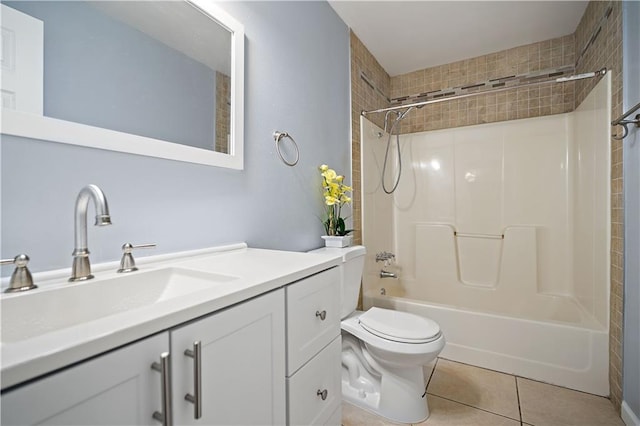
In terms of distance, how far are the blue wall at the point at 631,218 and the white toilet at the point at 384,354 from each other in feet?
2.88

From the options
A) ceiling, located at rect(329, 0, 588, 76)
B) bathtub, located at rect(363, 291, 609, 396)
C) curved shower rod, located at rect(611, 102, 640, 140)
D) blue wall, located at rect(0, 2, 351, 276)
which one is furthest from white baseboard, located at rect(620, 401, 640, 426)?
ceiling, located at rect(329, 0, 588, 76)

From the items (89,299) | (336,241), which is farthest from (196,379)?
(336,241)

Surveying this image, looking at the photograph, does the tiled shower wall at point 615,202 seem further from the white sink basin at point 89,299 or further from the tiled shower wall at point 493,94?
the white sink basin at point 89,299

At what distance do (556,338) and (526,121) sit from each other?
5.73 feet

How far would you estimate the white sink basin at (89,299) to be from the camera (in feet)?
2.04

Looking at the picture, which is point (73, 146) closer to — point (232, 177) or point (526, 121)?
point (232, 177)

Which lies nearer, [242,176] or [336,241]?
[242,176]

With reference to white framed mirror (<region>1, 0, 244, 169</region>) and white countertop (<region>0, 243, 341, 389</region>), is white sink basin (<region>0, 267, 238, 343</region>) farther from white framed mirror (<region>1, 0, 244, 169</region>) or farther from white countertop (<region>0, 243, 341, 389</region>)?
white framed mirror (<region>1, 0, 244, 169</region>)

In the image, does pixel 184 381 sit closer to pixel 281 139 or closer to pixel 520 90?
pixel 281 139

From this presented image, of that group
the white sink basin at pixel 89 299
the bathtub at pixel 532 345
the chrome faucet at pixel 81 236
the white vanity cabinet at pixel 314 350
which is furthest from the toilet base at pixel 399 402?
the chrome faucet at pixel 81 236

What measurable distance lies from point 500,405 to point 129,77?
7.39ft

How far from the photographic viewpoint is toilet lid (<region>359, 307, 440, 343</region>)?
1.46 meters

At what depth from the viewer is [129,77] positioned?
946 mm

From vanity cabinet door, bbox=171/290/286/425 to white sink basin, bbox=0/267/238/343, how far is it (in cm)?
14
